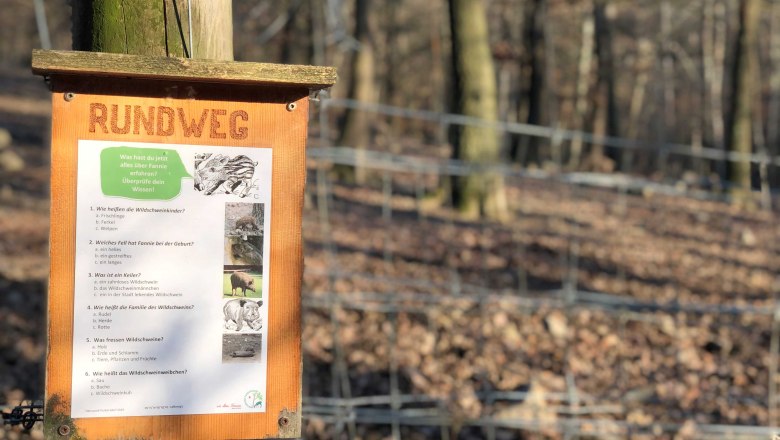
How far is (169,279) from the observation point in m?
2.22

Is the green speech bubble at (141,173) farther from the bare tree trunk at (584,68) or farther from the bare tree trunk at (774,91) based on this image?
the bare tree trunk at (774,91)

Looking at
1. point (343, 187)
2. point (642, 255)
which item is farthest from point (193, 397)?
point (343, 187)

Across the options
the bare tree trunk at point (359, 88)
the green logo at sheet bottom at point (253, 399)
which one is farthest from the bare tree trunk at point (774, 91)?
the green logo at sheet bottom at point (253, 399)

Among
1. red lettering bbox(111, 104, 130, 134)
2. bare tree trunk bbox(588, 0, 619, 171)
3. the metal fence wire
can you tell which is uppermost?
bare tree trunk bbox(588, 0, 619, 171)

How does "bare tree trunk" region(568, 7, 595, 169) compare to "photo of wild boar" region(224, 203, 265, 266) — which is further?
"bare tree trunk" region(568, 7, 595, 169)

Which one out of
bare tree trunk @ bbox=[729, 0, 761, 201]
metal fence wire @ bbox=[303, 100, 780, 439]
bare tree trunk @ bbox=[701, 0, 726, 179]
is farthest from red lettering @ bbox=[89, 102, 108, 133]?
bare tree trunk @ bbox=[701, 0, 726, 179]

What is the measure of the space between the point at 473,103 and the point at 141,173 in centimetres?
972

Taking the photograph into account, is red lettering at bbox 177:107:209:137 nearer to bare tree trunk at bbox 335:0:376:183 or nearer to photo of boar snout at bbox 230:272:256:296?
photo of boar snout at bbox 230:272:256:296

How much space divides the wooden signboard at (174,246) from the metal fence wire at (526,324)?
6.76ft

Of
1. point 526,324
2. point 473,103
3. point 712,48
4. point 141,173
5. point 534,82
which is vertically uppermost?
point 712,48

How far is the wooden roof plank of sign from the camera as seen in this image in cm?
209

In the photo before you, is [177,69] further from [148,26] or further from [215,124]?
[148,26]

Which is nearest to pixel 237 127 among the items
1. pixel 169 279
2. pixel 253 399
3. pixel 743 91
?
pixel 169 279

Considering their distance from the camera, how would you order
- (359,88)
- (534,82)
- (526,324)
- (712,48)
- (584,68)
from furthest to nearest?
(712,48) < (584,68) < (534,82) < (359,88) < (526,324)
